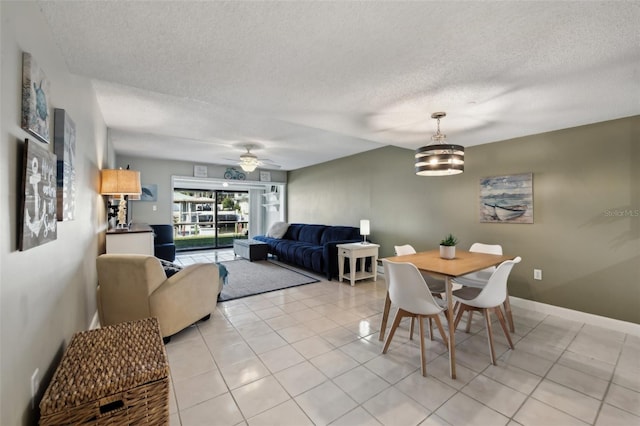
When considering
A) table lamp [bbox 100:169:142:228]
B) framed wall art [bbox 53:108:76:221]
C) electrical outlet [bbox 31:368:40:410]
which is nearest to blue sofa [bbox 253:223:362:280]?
table lamp [bbox 100:169:142:228]

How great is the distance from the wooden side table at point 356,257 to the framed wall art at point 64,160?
11.6 feet

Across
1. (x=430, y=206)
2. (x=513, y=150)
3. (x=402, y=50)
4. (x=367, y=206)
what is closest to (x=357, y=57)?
(x=402, y=50)

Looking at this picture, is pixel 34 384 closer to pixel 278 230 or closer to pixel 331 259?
pixel 331 259

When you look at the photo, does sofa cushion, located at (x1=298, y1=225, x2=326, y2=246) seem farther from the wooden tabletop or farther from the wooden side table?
the wooden tabletop

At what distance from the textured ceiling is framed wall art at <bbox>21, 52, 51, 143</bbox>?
1.25 ft

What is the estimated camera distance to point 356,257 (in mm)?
4605

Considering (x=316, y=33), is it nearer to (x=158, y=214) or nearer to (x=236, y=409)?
(x=236, y=409)

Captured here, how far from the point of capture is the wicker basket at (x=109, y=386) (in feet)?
3.89

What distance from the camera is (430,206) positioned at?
447 centimetres

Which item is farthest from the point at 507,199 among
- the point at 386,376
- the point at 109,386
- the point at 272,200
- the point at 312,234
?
the point at 272,200

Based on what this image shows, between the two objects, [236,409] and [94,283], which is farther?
[94,283]

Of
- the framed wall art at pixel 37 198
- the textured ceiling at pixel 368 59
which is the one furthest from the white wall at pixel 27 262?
the textured ceiling at pixel 368 59

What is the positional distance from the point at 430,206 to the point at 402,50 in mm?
3163

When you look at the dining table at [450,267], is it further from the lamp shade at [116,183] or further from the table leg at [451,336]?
the lamp shade at [116,183]
